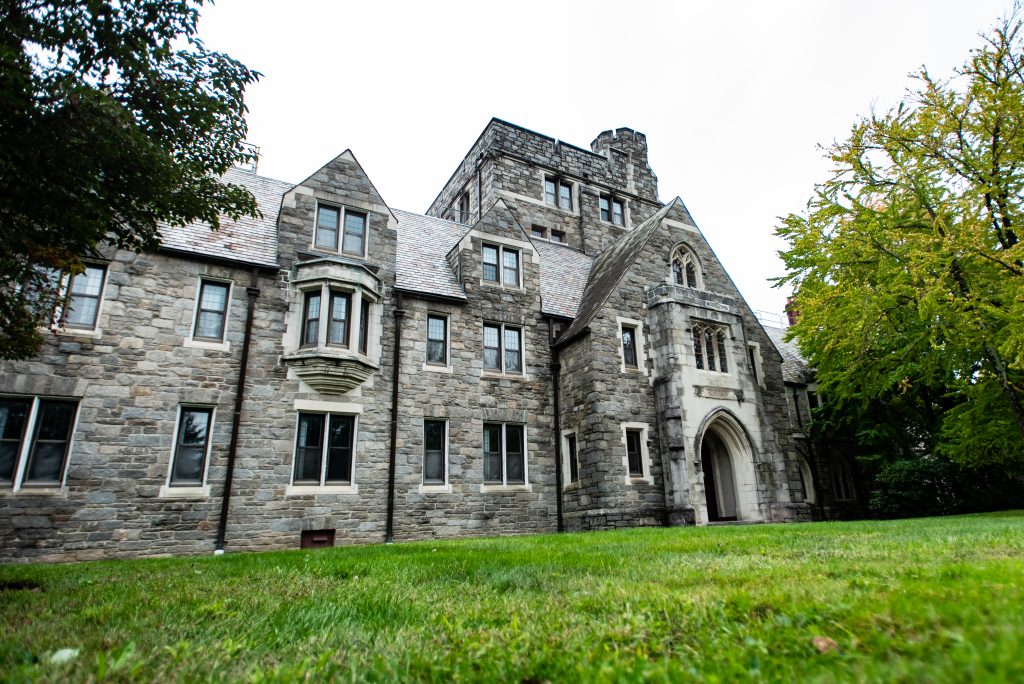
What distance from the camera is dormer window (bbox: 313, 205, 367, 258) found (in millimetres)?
15522

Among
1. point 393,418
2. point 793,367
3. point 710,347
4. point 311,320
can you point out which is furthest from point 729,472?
point 311,320

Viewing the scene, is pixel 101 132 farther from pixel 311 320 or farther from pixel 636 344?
pixel 636 344

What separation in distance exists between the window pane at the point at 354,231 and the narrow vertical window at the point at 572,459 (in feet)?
27.0

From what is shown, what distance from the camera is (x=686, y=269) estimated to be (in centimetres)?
1944

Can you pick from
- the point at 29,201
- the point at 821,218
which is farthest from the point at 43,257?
the point at 821,218

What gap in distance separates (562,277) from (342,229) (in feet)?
27.5

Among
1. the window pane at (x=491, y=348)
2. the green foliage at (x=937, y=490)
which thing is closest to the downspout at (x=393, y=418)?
the window pane at (x=491, y=348)

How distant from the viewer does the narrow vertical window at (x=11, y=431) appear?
11273 mm

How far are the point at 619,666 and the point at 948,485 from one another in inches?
858

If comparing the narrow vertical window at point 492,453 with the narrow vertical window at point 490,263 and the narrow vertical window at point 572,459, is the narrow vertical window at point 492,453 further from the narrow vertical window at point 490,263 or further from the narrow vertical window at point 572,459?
the narrow vertical window at point 490,263

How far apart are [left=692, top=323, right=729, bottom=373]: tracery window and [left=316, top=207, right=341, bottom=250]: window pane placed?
36.8ft

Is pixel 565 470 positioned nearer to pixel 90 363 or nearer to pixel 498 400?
pixel 498 400

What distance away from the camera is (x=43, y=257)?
20.6 ft

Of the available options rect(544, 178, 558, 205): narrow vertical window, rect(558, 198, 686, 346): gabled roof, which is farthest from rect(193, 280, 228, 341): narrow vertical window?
rect(544, 178, 558, 205): narrow vertical window
